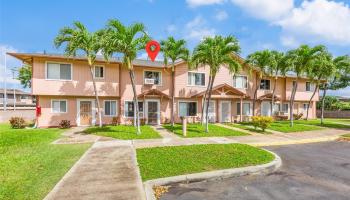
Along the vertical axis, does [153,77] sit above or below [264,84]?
above

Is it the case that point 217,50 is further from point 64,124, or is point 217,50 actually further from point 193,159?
point 64,124

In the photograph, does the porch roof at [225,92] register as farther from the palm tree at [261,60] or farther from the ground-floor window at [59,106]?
the ground-floor window at [59,106]

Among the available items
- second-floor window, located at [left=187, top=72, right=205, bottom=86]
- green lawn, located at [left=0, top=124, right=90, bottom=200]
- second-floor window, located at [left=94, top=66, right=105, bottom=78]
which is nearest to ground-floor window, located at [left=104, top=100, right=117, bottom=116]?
second-floor window, located at [left=94, top=66, right=105, bottom=78]

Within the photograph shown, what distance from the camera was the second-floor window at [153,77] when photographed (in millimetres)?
24797

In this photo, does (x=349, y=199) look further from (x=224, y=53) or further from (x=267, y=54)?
(x=267, y=54)

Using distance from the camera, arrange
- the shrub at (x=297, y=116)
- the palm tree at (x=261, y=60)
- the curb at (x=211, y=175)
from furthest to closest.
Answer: the shrub at (x=297, y=116), the palm tree at (x=261, y=60), the curb at (x=211, y=175)

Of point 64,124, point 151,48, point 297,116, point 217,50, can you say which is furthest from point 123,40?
point 297,116

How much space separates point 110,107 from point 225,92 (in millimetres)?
11793

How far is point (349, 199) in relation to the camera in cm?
663

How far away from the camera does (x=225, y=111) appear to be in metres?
28.3

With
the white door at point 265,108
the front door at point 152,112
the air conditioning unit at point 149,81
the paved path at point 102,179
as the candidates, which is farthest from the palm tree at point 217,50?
the white door at point 265,108

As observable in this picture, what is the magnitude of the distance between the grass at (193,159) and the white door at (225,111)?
15084 mm

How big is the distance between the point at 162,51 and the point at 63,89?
923 centimetres

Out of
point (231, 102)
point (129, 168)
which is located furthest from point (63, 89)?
point (231, 102)
